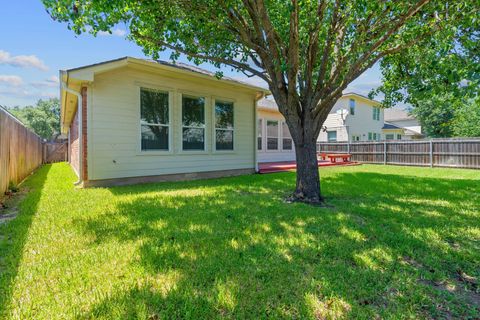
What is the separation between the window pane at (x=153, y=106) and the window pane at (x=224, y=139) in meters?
2.00

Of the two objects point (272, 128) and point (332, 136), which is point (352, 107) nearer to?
point (332, 136)

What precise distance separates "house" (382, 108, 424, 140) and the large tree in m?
23.2

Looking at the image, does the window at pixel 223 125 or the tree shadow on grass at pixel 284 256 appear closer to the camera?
the tree shadow on grass at pixel 284 256

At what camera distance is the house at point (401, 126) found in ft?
86.8

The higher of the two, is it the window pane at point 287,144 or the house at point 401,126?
the house at point 401,126

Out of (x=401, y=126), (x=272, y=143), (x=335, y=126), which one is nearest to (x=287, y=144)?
(x=272, y=143)

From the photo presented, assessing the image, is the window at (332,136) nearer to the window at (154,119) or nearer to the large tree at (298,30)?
the large tree at (298,30)

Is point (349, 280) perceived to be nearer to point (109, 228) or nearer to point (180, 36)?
point (109, 228)

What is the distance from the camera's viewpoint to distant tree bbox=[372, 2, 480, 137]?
289cm

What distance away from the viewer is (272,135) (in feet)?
48.4

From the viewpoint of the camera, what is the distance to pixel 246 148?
9.98 meters

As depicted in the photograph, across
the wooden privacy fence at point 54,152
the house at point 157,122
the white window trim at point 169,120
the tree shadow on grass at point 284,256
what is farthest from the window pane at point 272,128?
the wooden privacy fence at point 54,152

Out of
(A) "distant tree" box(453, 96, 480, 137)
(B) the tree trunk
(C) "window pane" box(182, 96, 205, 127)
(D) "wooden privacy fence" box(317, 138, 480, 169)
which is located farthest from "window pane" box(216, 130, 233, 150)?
(A) "distant tree" box(453, 96, 480, 137)

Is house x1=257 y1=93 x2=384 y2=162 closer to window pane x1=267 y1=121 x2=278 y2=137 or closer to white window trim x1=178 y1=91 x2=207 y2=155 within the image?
window pane x1=267 y1=121 x2=278 y2=137
